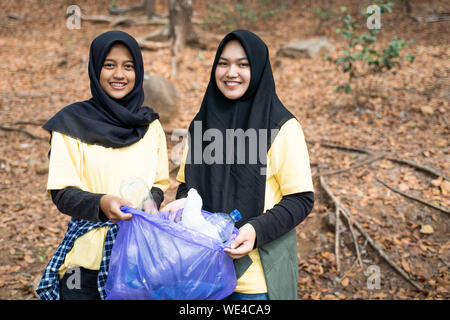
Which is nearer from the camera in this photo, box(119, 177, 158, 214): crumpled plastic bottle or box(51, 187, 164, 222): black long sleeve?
box(51, 187, 164, 222): black long sleeve

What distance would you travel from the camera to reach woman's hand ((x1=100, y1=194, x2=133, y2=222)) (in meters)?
1.61

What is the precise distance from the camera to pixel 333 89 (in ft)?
22.7

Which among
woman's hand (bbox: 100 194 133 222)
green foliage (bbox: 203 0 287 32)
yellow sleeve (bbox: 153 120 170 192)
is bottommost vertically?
woman's hand (bbox: 100 194 133 222)

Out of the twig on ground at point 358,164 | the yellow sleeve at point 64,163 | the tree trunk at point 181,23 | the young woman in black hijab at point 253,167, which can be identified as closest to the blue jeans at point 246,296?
the young woman in black hijab at point 253,167

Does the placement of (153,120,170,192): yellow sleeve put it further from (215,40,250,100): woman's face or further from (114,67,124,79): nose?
(215,40,250,100): woman's face

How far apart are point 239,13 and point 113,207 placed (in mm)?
11563

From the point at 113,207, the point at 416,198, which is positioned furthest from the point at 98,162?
the point at 416,198

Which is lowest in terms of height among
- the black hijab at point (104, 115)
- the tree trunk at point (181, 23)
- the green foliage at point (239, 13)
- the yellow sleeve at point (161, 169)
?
the yellow sleeve at point (161, 169)

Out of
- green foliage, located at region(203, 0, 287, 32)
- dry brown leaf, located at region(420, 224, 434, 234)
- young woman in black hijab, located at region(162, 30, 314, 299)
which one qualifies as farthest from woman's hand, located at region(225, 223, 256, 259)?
green foliage, located at region(203, 0, 287, 32)

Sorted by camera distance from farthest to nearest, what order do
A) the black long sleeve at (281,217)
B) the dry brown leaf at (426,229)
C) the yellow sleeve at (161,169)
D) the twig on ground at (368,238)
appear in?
the dry brown leaf at (426,229), the twig on ground at (368,238), the yellow sleeve at (161,169), the black long sleeve at (281,217)

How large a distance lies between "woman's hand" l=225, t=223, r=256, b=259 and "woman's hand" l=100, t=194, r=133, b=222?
0.44 metres

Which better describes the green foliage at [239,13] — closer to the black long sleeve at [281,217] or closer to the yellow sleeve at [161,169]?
the yellow sleeve at [161,169]

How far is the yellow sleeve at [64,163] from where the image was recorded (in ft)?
5.84
